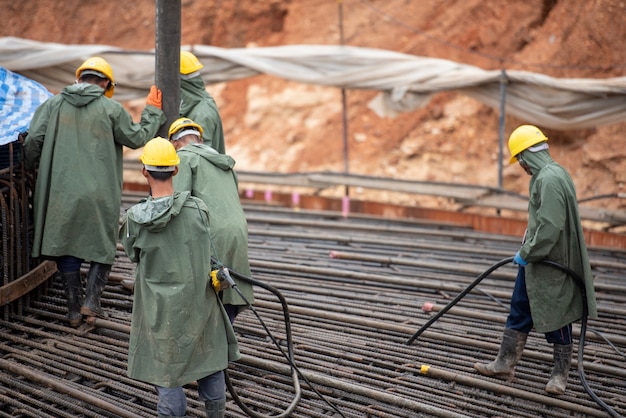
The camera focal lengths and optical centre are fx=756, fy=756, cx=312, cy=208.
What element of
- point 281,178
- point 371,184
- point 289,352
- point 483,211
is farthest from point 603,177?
point 289,352

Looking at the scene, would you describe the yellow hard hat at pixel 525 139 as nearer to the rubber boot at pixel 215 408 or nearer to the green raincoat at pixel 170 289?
the green raincoat at pixel 170 289

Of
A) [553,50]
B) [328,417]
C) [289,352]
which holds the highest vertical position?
[553,50]

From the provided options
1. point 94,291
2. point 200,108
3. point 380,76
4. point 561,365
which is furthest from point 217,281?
point 380,76

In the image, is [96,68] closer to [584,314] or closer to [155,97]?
[155,97]

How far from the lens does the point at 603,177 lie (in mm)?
10656

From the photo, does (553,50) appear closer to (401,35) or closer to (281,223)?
(401,35)

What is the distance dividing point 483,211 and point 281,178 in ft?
9.97

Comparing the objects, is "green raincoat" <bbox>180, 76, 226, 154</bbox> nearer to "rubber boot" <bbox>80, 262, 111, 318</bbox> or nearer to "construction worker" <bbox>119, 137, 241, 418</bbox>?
"rubber boot" <bbox>80, 262, 111, 318</bbox>

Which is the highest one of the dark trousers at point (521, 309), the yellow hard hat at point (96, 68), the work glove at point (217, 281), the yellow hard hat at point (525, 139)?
the yellow hard hat at point (96, 68)

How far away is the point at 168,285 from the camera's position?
11.2 ft

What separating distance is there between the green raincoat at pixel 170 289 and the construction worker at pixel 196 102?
2065 mm

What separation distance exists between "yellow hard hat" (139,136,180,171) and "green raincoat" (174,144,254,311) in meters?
0.67

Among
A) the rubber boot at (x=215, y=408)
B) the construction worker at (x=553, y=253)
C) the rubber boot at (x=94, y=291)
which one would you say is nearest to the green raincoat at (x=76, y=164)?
the rubber boot at (x=94, y=291)

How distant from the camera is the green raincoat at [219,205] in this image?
4.11 m
